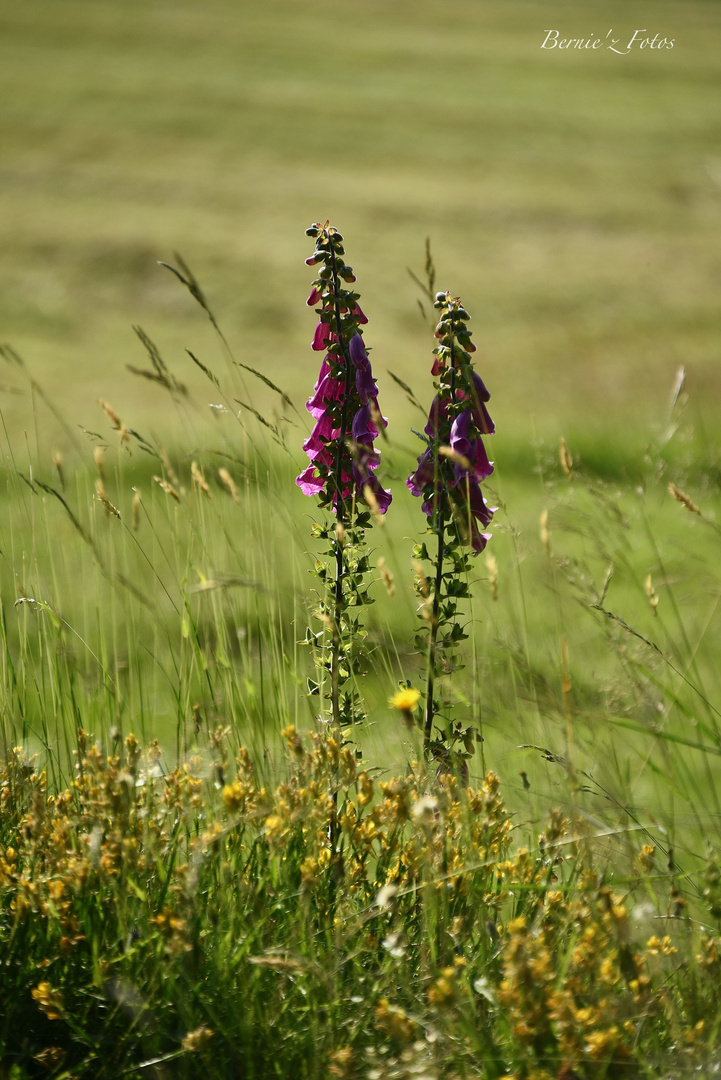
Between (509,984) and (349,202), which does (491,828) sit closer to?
(509,984)

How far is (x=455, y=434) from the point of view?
76.1 inches

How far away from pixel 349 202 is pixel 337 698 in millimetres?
15544

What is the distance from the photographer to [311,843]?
1.75 metres

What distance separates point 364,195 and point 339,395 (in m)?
15.6

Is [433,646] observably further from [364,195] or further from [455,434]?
[364,195]

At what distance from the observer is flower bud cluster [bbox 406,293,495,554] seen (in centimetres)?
188

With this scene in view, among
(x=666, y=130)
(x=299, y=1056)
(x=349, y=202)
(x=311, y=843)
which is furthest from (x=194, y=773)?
(x=666, y=130)

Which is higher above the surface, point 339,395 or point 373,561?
point 373,561

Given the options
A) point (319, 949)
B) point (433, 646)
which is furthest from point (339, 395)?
point (319, 949)
